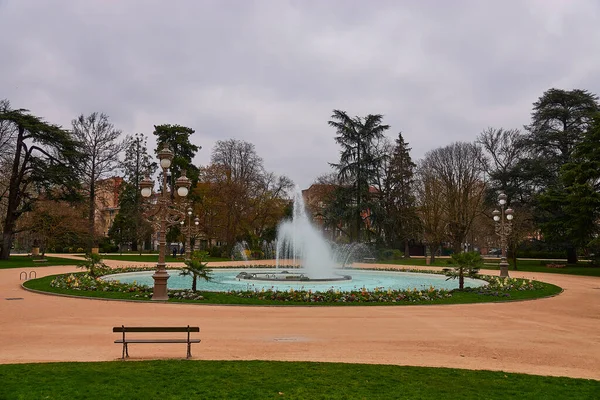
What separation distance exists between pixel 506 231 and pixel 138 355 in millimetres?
28954

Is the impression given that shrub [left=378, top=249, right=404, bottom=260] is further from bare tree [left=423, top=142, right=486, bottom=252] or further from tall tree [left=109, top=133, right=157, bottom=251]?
tall tree [left=109, top=133, right=157, bottom=251]

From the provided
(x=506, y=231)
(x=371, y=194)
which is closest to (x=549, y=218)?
(x=506, y=231)

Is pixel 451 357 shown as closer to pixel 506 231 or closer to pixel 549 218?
pixel 506 231

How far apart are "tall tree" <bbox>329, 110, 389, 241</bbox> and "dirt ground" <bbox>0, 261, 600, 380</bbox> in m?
32.9

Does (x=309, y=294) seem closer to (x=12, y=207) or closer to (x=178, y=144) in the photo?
(x=12, y=207)

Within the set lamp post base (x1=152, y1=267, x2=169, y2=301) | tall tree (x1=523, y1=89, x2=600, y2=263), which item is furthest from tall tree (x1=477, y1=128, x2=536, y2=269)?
lamp post base (x1=152, y1=267, x2=169, y2=301)

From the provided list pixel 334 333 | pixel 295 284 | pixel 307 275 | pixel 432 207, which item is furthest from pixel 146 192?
pixel 432 207

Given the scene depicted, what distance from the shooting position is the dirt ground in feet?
29.1

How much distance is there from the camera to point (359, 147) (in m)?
49.8

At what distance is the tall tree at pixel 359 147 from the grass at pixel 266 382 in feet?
137

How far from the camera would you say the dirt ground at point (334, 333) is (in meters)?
8.87

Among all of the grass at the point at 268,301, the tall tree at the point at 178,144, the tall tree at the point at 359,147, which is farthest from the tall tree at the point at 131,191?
the grass at the point at 268,301

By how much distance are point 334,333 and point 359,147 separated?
131 feet

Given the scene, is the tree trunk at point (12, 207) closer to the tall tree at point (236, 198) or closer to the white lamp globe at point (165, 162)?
the tall tree at point (236, 198)
